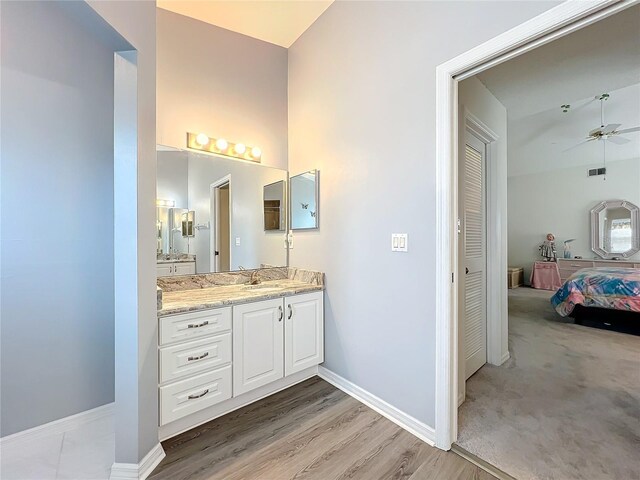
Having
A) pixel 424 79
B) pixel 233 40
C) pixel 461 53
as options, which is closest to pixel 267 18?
pixel 233 40

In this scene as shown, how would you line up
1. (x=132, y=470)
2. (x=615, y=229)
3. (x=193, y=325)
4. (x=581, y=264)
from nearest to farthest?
(x=132, y=470) < (x=193, y=325) < (x=615, y=229) < (x=581, y=264)

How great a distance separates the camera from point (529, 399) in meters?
2.07

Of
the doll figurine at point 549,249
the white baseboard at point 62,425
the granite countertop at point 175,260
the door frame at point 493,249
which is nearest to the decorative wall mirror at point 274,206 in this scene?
the granite countertop at point 175,260

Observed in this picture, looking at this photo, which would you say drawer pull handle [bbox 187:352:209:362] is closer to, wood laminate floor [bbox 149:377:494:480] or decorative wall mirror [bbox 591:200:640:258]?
wood laminate floor [bbox 149:377:494:480]

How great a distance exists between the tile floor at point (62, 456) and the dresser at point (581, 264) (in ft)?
25.3

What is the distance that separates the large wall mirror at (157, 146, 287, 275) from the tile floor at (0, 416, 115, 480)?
3.61 feet

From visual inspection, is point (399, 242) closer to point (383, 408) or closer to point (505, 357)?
point (383, 408)

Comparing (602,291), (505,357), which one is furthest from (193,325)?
(602,291)

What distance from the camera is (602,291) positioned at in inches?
143

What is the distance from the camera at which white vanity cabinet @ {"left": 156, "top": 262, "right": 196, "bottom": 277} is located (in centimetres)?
219

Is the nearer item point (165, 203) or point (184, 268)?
point (165, 203)

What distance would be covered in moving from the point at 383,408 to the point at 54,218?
2489mm

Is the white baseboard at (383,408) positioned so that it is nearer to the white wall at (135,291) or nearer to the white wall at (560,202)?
the white wall at (135,291)

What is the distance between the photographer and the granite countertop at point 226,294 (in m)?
1.71
